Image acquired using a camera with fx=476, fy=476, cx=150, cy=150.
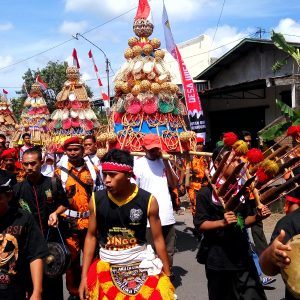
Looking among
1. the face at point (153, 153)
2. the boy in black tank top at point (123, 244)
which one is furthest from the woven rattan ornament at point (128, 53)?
the boy in black tank top at point (123, 244)

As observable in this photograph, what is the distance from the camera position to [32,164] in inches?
188

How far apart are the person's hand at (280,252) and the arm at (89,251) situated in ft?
5.93

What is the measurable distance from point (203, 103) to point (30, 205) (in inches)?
631

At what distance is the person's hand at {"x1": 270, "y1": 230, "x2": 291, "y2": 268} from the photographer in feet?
7.06

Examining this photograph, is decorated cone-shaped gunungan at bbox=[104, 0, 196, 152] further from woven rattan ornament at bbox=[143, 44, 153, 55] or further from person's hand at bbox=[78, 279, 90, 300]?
person's hand at bbox=[78, 279, 90, 300]

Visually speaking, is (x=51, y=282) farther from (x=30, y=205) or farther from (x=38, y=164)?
(x=38, y=164)

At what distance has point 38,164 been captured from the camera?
15.8ft

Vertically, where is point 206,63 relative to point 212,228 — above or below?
above

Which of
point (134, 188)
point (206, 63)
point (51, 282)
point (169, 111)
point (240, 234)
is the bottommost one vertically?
point (51, 282)

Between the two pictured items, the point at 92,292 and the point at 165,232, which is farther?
the point at 165,232

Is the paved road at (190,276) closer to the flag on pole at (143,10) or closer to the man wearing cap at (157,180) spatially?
the man wearing cap at (157,180)

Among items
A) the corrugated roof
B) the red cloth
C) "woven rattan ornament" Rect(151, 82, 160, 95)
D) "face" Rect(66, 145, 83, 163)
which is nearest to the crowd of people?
"face" Rect(66, 145, 83, 163)

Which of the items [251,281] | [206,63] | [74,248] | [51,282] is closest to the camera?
[251,281]

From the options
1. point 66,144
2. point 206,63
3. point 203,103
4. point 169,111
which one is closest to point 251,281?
point 66,144
